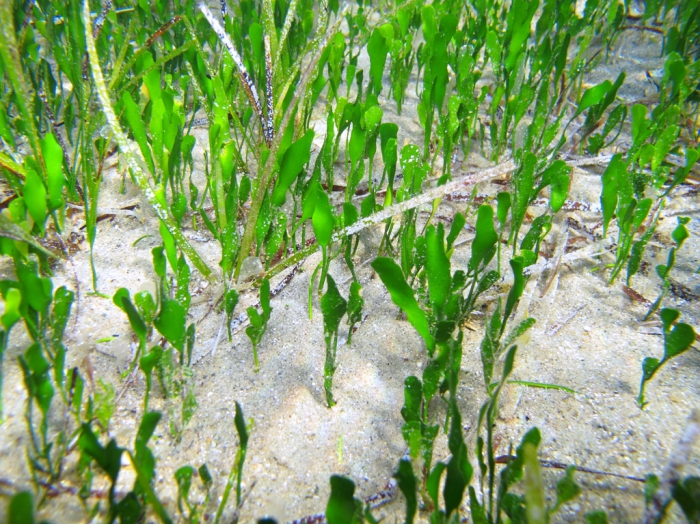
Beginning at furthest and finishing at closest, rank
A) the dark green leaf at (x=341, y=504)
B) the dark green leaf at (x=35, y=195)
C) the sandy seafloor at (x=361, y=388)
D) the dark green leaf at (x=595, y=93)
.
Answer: the dark green leaf at (x=595, y=93), the dark green leaf at (x=35, y=195), the sandy seafloor at (x=361, y=388), the dark green leaf at (x=341, y=504)

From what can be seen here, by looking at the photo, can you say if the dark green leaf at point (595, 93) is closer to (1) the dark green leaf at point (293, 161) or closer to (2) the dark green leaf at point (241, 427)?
(1) the dark green leaf at point (293, 161)

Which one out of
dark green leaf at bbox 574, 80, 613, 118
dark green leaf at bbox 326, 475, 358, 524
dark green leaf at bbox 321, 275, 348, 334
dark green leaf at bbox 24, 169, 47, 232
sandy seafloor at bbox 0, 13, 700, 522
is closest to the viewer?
dark green leaf at bbox 326, 475, 358, 524

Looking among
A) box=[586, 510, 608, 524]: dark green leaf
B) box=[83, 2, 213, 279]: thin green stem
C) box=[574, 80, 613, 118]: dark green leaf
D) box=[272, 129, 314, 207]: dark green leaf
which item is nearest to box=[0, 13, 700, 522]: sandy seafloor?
box=[586, 510, 608, 524]: dark green leaf

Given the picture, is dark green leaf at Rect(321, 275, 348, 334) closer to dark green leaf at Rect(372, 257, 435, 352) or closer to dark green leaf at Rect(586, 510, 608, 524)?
dark green leaf at Rect(372, 257, 435, 352)

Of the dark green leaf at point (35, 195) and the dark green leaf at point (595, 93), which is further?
the dark green leaf at point (595, 93)

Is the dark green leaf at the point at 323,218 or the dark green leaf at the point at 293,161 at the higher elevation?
the dark green leaf at the point at 293,161

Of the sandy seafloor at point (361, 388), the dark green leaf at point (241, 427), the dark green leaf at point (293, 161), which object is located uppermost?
the dark green leaf at point (293, 161)

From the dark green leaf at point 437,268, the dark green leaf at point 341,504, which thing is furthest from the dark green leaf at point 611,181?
the dark green leaf at point 341,504

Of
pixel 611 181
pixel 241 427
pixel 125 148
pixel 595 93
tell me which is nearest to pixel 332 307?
pixel 241 427

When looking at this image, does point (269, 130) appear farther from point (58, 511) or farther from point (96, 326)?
point (58, 511)

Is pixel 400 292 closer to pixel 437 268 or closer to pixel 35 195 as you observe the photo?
pixel 437 268
